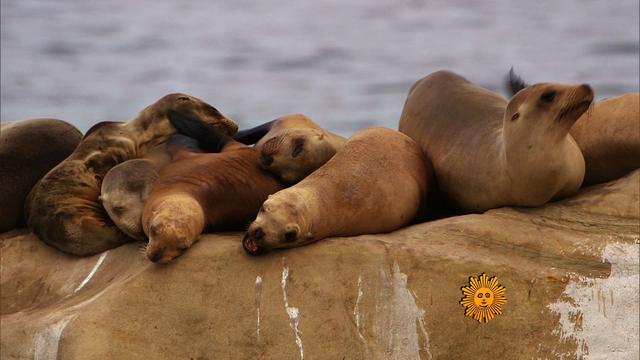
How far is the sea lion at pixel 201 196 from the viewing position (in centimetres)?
543

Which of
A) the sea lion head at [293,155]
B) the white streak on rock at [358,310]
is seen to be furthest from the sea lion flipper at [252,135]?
the white streak on rock at [358,310]

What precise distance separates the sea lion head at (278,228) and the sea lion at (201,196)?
35 cm

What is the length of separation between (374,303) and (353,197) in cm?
64

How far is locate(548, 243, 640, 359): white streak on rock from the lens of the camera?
5.31 metres

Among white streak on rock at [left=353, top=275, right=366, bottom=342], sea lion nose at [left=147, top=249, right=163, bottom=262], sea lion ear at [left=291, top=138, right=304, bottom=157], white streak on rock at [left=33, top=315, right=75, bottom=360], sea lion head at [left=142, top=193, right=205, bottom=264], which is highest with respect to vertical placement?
sea lion ear at [left=291, top=138, right=304, bottom=157]

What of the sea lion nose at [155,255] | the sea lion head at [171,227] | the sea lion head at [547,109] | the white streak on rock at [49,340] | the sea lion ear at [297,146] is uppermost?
the sea lion head at [547,109]

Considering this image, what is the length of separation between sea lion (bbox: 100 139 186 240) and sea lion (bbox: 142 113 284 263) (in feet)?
0.44

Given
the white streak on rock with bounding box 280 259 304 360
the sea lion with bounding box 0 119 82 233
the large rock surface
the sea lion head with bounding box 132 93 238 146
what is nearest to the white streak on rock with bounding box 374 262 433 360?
the large rock surface

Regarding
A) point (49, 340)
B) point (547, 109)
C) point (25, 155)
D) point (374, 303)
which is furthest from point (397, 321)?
point (25, 155)

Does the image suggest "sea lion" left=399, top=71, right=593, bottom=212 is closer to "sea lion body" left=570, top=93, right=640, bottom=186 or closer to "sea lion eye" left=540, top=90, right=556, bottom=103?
"sea lion eye" left=540, top=90, right=556, bottom=103

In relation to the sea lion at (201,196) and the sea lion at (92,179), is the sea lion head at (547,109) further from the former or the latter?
the sea lion at (92,179)

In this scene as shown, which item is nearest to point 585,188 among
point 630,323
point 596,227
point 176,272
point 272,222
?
point 596,227

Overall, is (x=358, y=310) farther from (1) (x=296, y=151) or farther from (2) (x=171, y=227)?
(1) (x=296, y=151)

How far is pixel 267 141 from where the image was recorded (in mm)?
6359
